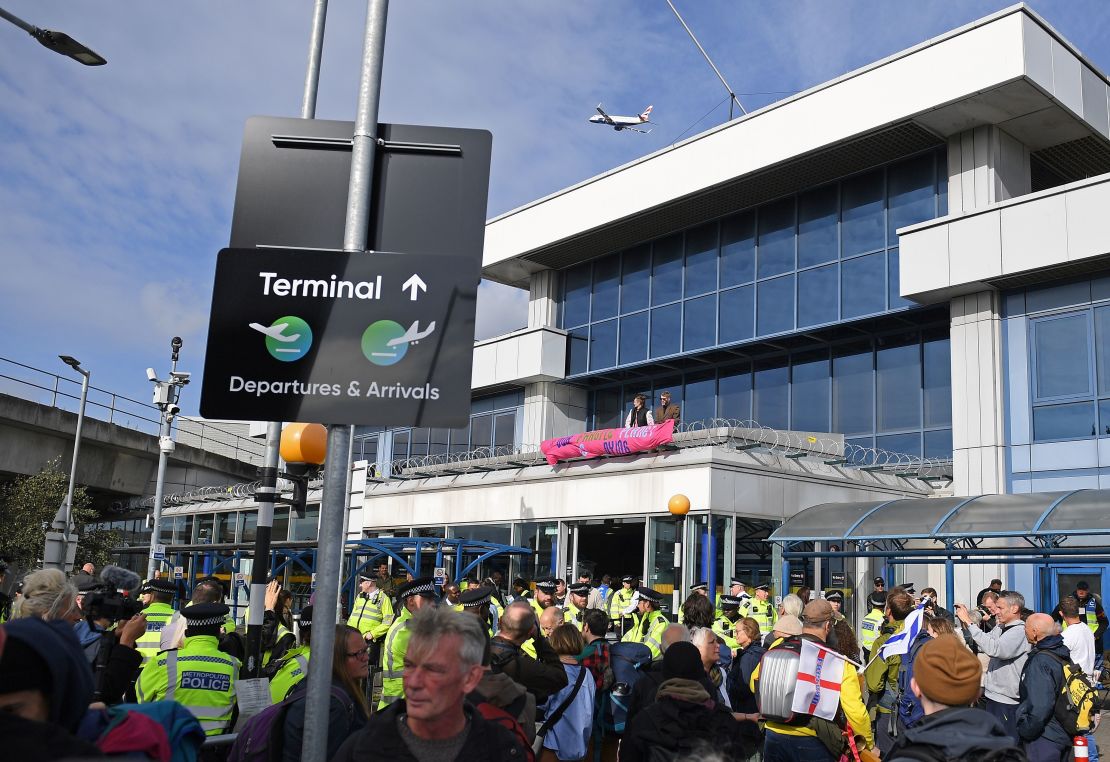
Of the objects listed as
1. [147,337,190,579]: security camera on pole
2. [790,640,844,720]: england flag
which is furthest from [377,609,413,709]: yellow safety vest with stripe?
[147,337,190,579]: security camera on pole

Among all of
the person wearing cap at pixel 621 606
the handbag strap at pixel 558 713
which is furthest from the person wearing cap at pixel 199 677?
the person wearing cap at pixel 621 606

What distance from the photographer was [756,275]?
31.5 m

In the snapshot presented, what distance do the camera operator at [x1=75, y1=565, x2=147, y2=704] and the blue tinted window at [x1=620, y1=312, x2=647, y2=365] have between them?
2628 centimetres

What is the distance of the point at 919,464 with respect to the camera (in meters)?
27.5

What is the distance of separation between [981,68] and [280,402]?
25.3 meters

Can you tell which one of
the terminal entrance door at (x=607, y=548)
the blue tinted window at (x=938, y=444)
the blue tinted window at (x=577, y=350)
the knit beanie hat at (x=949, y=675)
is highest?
the blue tinted window at (x=577, y=350)

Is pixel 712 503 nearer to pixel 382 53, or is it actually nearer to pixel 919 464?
pixel 919 464

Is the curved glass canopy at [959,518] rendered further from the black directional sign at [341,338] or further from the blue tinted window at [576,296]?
the black directional sign at [341,338]

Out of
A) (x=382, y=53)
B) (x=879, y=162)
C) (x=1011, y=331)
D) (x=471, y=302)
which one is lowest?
(x=471, y=302)

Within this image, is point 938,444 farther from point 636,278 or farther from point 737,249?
point 636,278

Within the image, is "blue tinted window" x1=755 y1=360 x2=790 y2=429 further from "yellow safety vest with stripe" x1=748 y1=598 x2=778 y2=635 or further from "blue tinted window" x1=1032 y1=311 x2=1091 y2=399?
"yellow safety vest with stripe" x1=748 y1=598 x2=778 y2=635

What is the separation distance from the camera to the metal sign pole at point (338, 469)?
3.67 metres

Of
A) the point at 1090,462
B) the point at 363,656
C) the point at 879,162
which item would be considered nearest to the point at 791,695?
the point at 363,656

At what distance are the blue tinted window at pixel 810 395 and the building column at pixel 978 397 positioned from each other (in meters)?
4.52
